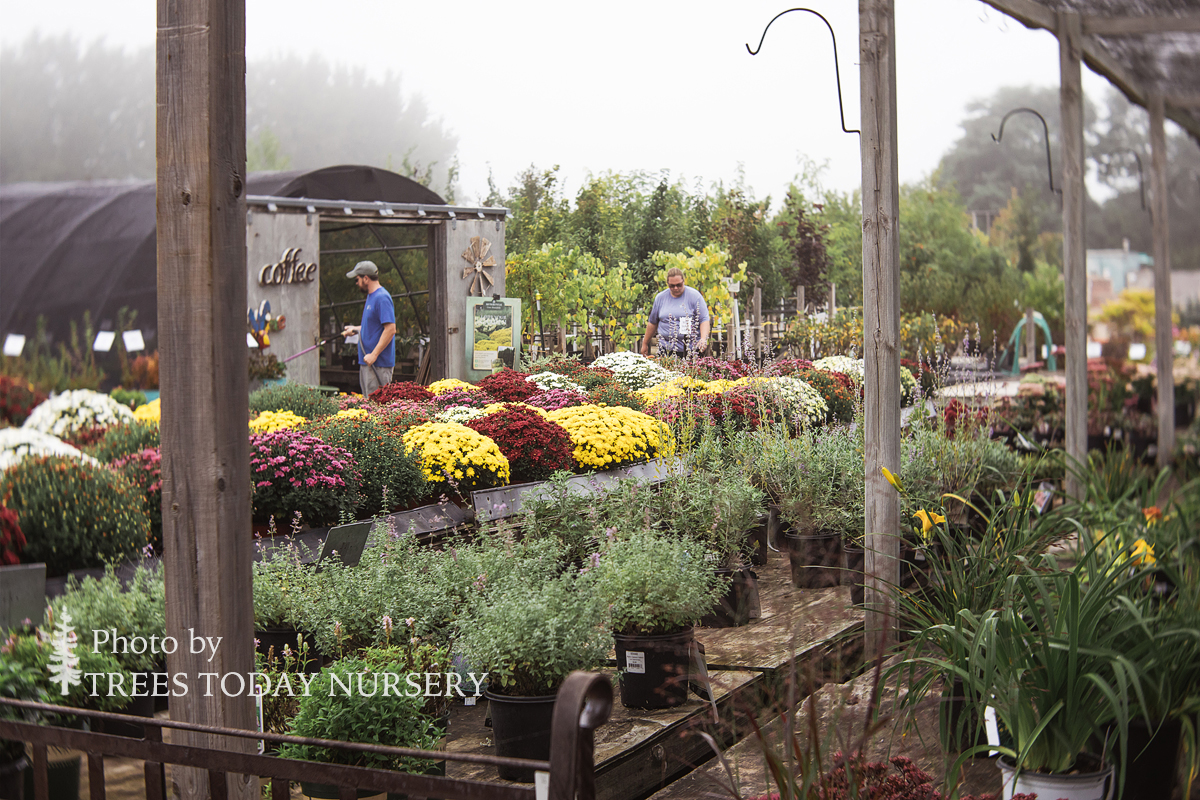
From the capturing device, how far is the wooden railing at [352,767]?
1.35 metres

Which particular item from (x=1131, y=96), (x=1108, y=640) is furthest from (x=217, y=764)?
(x=1131, y=96)

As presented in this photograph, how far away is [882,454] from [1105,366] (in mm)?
7043

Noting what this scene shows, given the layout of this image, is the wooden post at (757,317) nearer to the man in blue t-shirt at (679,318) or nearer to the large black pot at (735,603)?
the man in blue t-shirt at (679,318)

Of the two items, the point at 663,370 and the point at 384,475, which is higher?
the point at 663,370

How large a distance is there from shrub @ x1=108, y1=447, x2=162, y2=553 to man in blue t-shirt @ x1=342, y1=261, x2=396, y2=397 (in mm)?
2575

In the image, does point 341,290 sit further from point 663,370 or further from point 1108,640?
point 1108,640

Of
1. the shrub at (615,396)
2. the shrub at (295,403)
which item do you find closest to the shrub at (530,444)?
the shrub at (615,396)

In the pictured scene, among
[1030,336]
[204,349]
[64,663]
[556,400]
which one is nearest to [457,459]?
[556,400]

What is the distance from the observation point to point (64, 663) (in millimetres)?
Answer: 2508

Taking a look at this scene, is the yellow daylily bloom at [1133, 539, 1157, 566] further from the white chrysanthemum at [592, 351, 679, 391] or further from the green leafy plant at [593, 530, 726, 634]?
the white chrysanthemum at [592, 351, 679, 391]

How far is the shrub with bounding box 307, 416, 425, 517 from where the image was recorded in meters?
4.64

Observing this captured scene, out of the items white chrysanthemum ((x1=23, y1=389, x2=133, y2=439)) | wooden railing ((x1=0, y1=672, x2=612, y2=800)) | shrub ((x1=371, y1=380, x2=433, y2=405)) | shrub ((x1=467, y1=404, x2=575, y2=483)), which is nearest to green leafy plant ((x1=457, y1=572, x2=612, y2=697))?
wooden railing ((x1=0, y1=672, x2=612, y2=800))

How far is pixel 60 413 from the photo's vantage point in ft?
19.8

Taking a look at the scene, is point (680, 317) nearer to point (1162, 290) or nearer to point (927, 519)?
point (927, 519)
